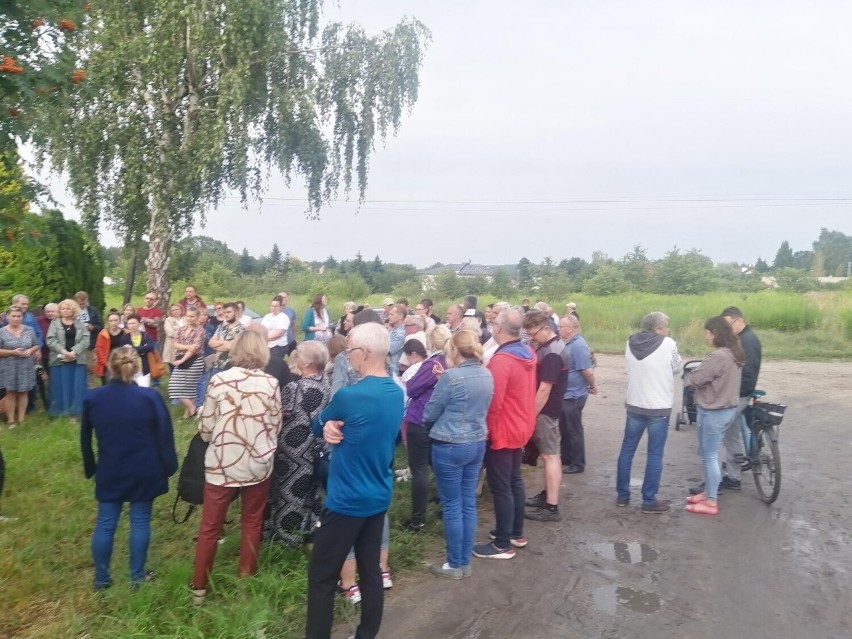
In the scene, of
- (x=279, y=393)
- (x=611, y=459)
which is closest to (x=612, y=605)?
(x=279, y=393)

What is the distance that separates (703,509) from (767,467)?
894mm

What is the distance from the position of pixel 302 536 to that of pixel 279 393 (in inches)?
46.9

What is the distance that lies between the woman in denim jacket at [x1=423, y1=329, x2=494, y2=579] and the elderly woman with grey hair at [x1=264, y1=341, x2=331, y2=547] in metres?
0.83

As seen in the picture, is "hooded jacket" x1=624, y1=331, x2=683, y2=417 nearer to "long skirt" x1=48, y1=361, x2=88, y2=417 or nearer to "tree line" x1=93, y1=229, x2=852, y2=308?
"long skirt" x1=48, y1=361, x2=88, y2=417

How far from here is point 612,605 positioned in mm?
4551

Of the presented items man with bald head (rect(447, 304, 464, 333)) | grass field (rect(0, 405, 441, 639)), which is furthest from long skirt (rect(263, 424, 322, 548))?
man with bald head (rect(447, 304, 464, 333))

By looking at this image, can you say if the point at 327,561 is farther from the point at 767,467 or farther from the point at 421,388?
the point at 767,467

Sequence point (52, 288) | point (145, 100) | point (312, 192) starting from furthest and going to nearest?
point (312, 192) → point (145, 100) → point (52, 288)

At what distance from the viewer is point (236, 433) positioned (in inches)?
170

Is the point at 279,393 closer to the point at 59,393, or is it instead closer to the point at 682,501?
the point at 682,501

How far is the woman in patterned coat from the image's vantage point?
4316mm

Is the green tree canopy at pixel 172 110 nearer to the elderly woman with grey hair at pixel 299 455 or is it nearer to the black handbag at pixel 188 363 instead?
the black handbag at pixel 188 363

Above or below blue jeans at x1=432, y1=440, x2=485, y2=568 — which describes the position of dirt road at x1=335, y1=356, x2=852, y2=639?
below

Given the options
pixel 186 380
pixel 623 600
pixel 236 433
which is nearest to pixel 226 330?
pixel 186 380
